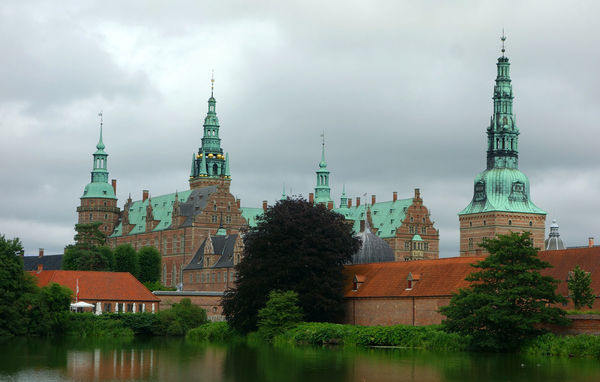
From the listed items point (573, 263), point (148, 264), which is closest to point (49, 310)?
point (573, 263)

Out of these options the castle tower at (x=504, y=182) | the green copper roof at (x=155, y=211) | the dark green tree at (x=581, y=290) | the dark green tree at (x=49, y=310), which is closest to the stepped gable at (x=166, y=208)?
the green copper roof at (x=155, y=211)

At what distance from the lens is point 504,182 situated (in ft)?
415

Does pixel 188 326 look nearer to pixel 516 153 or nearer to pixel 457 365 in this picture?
pixel 457 365

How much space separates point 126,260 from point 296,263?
2151 inches

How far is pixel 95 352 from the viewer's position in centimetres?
4941

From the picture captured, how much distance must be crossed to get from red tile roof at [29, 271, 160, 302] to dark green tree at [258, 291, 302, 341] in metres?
21.9

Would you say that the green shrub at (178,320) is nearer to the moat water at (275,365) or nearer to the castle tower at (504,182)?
the moat water at (275,365)

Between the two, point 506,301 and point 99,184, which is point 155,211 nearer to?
point 99,184

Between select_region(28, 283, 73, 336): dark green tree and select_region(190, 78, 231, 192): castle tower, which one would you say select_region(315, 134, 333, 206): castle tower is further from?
select_region(28, 283, 73, 336): dark green tree

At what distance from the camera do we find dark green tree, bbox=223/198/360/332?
6075cm

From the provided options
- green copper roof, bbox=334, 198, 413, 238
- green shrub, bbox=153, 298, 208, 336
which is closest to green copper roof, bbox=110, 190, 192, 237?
green copper roof, bbox=334, 198, 413, 238

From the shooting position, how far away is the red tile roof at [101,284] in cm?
7631

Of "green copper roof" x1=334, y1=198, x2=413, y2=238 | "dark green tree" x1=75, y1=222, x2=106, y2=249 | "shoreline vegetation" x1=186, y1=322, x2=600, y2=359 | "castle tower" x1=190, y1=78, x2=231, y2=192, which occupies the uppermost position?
"castle tower" x1=190, y1=78, x2=231, y2=192

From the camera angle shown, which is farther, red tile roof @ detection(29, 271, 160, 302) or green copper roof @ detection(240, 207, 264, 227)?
green copper roof @ detection(240, 207, 264, 227)
